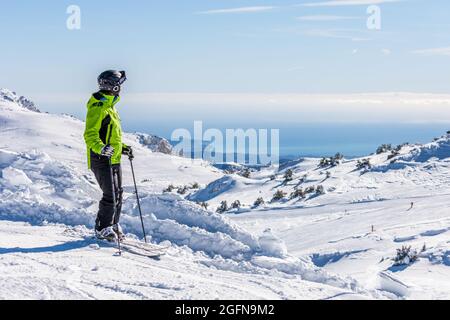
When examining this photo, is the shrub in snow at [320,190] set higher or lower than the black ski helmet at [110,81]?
lower

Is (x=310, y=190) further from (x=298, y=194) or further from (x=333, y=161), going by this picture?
(x=333, y=161)

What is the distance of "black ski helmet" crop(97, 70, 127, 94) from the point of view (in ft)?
25.9

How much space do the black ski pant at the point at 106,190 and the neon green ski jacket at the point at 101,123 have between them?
0.24 meters

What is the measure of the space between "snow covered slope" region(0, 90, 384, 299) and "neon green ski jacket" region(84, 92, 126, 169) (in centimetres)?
139

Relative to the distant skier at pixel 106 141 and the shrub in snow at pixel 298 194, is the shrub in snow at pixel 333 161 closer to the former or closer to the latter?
the shrub in snow at pixel 298 194

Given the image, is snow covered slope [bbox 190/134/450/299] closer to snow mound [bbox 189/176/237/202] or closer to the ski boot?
snow mound [bbox 189/176/237/202]

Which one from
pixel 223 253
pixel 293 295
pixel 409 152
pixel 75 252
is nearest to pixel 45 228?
pixel 75 252

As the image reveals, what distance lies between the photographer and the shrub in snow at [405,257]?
8375mm

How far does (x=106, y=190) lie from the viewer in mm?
8172

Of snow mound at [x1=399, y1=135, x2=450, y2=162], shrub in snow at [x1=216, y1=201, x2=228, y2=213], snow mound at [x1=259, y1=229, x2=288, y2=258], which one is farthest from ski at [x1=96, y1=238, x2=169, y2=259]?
snow mound at [x1=399, y1=135, x2=450, y2=162]

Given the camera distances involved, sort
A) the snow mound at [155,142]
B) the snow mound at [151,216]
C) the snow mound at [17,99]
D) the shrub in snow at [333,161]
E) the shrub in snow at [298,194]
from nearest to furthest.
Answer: the snow mound at [151,216] < the shrub in snow at [298,194] < the shrub in snow at [333,161] < the snow mound at [155,142] < the snow mound at [17,99]

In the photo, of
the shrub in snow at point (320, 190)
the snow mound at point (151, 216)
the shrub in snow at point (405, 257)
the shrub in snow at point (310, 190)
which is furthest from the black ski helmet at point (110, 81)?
the shrub in snow at point (310, 190)

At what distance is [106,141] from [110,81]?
0.80 metres
